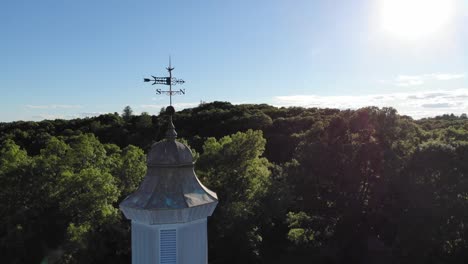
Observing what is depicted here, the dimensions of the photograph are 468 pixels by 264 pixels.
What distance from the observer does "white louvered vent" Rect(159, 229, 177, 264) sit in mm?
6105

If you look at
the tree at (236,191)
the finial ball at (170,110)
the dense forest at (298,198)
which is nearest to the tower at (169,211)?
the finial ball at (170,110)

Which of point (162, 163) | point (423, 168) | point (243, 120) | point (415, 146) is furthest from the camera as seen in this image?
point (243, 120)

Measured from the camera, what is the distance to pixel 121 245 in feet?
82.4

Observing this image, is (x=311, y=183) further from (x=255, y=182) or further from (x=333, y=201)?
(x=255, y=182)

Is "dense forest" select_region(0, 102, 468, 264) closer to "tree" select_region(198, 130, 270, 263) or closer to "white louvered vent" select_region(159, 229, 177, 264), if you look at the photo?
"tree" select_region(198, 130, 270, 263)

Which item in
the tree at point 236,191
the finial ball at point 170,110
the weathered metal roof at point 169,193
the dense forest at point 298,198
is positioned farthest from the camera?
the tree at point 236,191

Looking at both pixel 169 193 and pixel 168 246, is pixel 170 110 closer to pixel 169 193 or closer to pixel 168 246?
pixel 169 193

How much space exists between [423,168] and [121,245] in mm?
18612

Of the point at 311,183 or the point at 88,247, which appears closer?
the point at 88,247

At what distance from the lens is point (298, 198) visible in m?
26.7

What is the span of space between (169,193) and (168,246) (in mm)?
788

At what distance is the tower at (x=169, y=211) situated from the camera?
6098 millimetres

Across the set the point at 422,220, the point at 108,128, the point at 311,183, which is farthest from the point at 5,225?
the point at 108,128

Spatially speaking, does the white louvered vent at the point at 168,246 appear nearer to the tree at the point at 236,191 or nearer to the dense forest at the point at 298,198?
the dense forest at the point at 298,198
